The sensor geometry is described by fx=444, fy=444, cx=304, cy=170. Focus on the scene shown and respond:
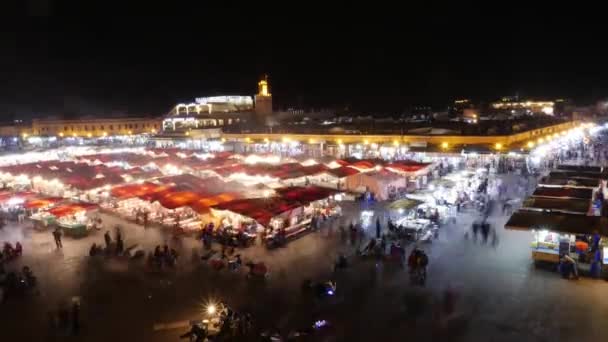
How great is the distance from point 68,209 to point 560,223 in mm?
12492

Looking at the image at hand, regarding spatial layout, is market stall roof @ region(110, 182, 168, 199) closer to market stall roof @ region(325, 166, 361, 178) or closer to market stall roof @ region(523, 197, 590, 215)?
market stall roof @ region(325, 166, 361, 178)

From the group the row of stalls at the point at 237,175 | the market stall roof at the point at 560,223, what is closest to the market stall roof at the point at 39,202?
the row of stalls at the point at 237,175

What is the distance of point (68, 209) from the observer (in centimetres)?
1271

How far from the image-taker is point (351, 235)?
11148mm

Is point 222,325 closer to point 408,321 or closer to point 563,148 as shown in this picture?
point 408,321

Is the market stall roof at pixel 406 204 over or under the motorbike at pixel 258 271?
over

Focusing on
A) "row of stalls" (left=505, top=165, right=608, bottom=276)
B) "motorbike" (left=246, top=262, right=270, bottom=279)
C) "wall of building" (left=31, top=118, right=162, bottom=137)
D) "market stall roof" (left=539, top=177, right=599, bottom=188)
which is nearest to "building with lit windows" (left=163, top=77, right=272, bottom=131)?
"wall of building" (left=31, top=118, right=162, bottom=137)

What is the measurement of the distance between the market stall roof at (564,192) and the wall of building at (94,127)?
4717 centimetres

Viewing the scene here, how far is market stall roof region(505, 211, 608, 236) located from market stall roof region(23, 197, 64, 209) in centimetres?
1313

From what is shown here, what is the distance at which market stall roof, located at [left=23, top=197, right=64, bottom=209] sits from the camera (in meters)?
13.8

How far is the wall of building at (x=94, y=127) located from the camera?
167 ft

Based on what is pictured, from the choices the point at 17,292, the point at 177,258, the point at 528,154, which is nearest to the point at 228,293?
the point at 177,258

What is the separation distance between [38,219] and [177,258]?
5.99 meters

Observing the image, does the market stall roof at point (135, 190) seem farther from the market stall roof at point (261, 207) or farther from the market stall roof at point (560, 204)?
the market stall roof at point (560, 204)
